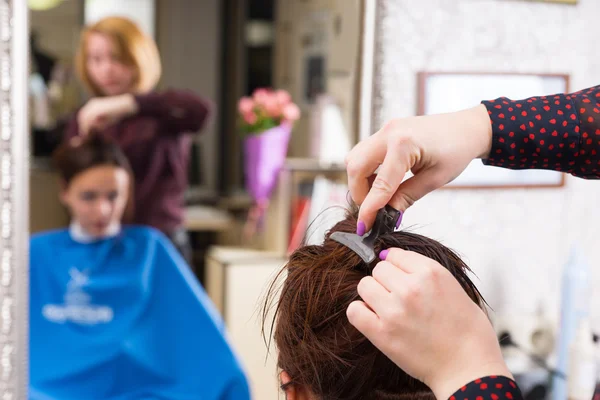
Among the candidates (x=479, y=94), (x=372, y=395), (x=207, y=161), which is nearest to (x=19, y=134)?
(x=372, y=395)

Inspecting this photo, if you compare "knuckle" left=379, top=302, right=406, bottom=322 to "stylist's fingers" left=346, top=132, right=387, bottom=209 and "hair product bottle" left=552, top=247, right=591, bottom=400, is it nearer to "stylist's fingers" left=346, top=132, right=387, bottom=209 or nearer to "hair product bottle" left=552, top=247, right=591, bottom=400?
"stylist's fingers" left=346, top=132, right=387, bottom=209

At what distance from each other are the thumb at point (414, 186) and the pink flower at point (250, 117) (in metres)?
1.94

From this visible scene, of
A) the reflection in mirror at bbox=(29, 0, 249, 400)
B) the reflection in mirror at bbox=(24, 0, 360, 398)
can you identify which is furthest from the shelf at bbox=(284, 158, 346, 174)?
the reflection in mirror at bbox=(29, 0, 249, 400)

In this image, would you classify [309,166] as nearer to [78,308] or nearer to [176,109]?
[176,109]

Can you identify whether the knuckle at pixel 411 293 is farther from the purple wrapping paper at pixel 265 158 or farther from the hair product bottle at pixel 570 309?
the purple wrapping paper at pixel 265 158

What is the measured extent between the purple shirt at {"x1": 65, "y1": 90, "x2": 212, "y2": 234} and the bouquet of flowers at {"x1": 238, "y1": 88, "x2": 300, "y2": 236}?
1.25 feet

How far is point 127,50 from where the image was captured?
2.02 metres

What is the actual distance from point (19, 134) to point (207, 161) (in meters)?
1.23

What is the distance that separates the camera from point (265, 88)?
2.90 meters

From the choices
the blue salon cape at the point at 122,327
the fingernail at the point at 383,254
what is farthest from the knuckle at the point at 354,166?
the blue salon cape at the point at 122,327

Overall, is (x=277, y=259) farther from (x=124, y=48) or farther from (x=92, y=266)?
(x=124, y=48)

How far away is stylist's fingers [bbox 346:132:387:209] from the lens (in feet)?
2.55

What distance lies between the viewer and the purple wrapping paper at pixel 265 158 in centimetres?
268

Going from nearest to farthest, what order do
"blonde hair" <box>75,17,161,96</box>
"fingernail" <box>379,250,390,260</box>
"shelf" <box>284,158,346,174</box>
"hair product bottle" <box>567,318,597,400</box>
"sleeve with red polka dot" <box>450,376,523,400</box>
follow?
1. "sleeve with red polka dot" <box>450,376,523,400</box>
2. "fingernail" <box>379,250,390,260</box>
3. "hair product bottle" <box>567,318,597,400</box>
4. "blonde hair" <box>75,17,161,96</box>
5. "shelf" <box>284,158,346,174</box>
